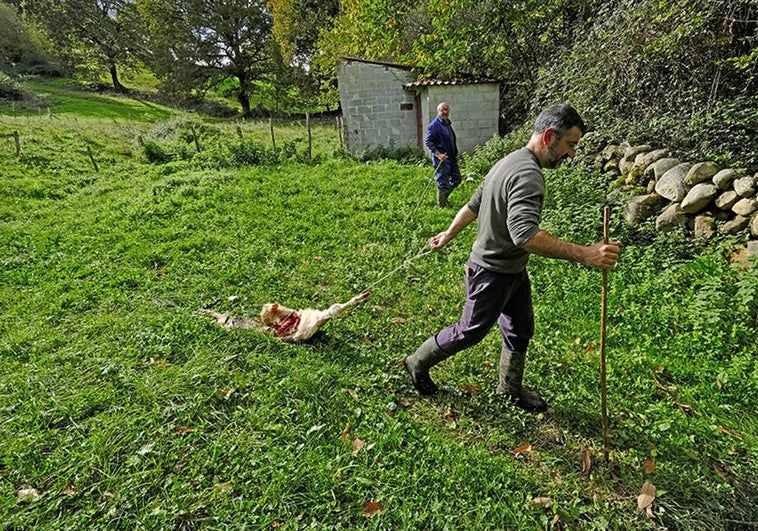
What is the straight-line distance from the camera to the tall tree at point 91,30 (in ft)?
99.7

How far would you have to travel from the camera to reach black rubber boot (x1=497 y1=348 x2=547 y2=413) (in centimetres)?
291

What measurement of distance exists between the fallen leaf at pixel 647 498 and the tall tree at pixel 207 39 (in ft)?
94.5

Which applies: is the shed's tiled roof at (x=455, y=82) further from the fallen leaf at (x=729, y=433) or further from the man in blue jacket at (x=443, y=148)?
the fallen leaf at (x=729, y=433)

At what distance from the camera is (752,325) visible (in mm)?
3389

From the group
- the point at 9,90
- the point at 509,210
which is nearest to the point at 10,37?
the point at 9,90

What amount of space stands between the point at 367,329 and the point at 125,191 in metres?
8.28

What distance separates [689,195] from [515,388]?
3501mm

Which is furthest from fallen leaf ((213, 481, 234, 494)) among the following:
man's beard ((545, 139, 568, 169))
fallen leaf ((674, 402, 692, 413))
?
fallen leaf ((674, 402, 692, 413))

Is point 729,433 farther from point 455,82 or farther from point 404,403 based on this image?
point 455,82

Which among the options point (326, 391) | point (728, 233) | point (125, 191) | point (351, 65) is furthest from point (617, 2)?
point (125, 191)

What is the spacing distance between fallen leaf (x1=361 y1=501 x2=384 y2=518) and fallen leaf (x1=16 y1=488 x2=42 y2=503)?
1874 millimetres

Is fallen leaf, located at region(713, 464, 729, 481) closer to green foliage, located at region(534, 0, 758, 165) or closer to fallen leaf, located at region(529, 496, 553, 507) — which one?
fallen leaf, located at region(529, 496, 553, 507)

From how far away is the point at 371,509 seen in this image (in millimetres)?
2270

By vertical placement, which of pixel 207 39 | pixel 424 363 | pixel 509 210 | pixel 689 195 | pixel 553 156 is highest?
pixel 207 39
